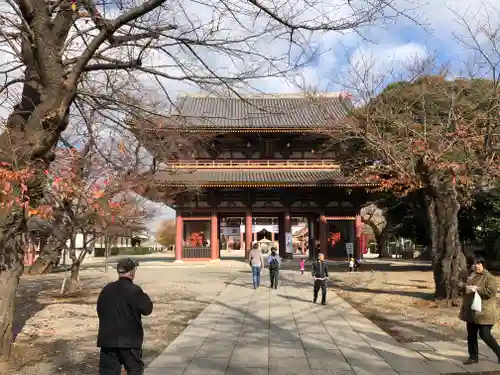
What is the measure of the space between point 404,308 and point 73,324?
785cm

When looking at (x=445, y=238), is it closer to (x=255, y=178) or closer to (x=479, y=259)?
(x=479, y=259)

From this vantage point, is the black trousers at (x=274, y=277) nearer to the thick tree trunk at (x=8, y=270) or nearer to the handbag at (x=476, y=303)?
the handbag at (x=476, y=303)

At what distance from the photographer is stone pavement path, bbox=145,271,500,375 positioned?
5.72 meters

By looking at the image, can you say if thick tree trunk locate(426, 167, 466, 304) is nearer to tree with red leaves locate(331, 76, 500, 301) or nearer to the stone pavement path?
tree with red leaves locate(331, 76, 500, 301)

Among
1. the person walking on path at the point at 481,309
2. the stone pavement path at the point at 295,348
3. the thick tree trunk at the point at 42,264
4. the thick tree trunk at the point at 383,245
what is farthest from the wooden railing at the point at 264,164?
the person walking on path at the point at 481,309

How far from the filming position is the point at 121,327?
3.87m

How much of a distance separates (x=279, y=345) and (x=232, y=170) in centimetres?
2136

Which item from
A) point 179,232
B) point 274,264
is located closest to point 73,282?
point 274,264

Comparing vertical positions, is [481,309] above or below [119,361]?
above

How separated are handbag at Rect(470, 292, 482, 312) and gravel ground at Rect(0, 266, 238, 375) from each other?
4.42 m

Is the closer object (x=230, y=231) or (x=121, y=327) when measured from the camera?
(x=121, y=327)

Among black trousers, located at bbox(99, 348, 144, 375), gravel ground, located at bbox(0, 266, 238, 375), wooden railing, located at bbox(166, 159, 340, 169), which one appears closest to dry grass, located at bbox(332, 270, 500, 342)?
gravel ground, located at bbox(0, 266, 238, 375)

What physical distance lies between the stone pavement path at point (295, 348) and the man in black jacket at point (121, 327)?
1793mm

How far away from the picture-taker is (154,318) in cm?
993
